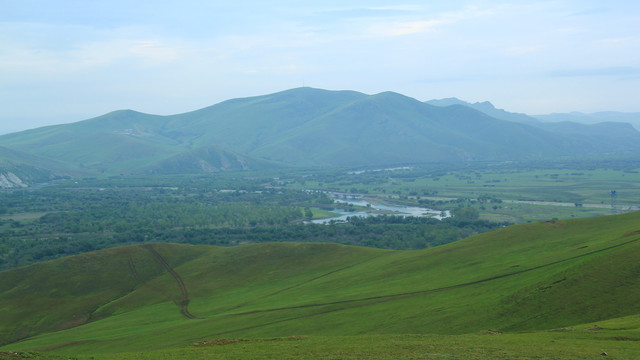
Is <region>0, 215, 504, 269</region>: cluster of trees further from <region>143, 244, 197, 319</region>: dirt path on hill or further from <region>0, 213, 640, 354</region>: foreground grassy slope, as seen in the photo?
<region>143, 244, 197, 319</region>: dirt path on hill

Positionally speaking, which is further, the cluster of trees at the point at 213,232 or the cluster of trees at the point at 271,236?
the cluster of trees at the point at 213,232

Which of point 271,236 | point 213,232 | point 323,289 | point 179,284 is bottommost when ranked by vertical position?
point 179,284

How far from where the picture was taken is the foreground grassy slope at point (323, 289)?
5622 cm

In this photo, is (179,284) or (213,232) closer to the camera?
(179,284)

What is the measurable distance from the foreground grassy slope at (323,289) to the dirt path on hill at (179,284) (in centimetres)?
23

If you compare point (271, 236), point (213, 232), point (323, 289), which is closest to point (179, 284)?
point (323, 289)

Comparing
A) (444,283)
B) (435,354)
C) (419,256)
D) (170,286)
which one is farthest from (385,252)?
(435,354)

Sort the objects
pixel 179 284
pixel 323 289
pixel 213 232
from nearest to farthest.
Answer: pixel 323 289 → pixel 179 284 → pixel 213 232

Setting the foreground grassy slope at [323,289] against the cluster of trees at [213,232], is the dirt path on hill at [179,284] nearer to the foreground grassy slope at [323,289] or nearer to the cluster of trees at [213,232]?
the foreground grassy slope at [323,289]

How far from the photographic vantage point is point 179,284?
10056cm

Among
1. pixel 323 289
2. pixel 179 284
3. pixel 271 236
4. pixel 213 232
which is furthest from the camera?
pixel 213 232

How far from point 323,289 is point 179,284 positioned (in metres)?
31.1

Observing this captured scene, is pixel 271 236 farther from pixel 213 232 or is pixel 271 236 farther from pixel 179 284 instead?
pixel 179 284

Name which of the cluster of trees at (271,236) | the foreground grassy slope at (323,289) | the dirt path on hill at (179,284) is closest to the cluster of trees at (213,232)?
the cluster of trees at (271,236)
